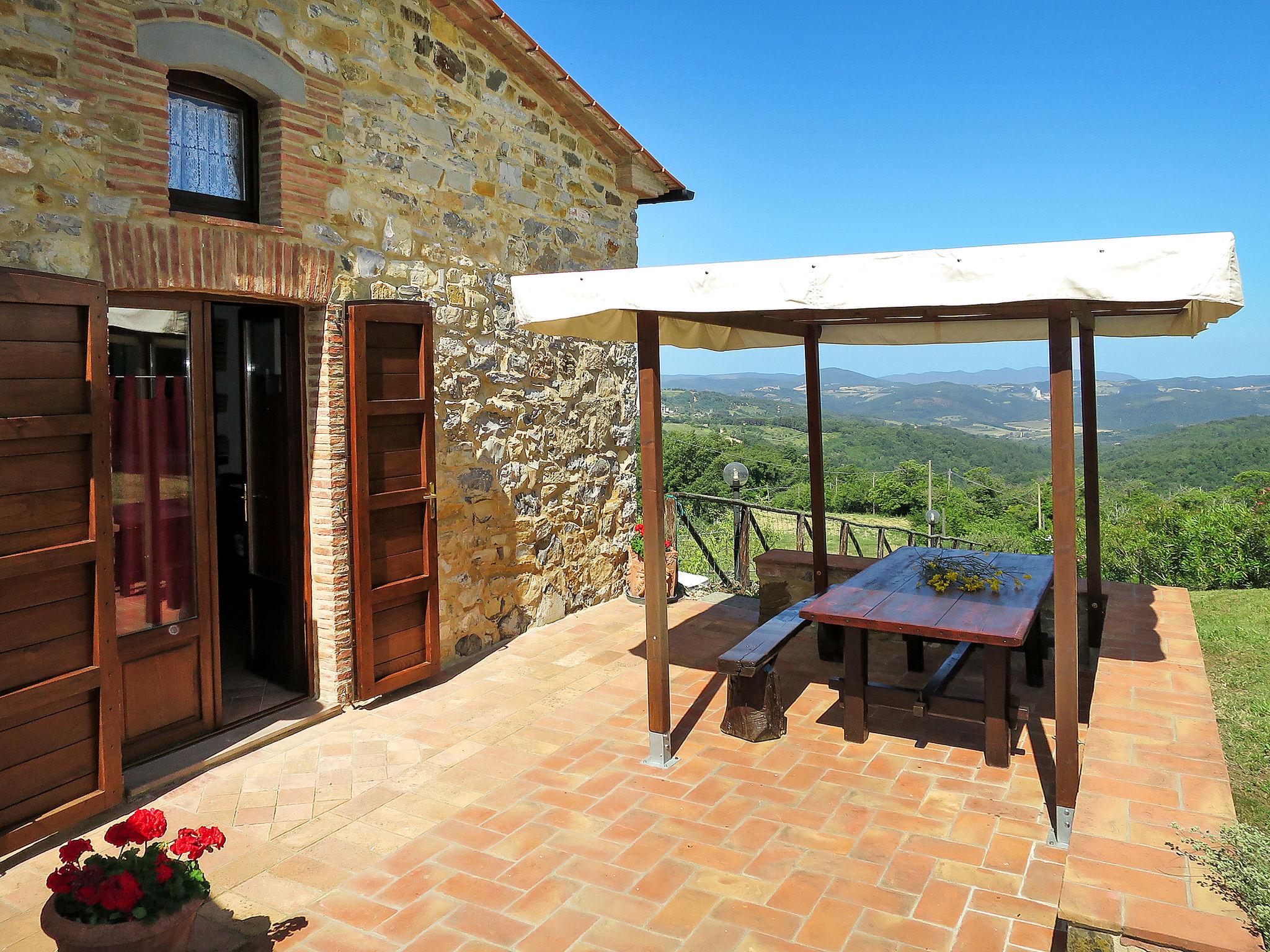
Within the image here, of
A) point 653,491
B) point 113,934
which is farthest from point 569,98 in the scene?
point 113,934

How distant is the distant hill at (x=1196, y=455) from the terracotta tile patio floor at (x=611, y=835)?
30115 millimetres

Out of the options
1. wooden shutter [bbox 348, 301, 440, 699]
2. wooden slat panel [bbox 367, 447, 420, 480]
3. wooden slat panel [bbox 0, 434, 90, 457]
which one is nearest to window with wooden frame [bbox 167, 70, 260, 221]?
wooden shutter [bbox 348, 301, 440, 699]

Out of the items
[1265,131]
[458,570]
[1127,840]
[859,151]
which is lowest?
[1127,840]

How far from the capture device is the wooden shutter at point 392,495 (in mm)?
4922

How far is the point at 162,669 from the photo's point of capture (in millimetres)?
4336

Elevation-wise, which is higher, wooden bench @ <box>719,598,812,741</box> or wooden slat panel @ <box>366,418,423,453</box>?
wooden slat panel @ <box>366,418,423,453</box>

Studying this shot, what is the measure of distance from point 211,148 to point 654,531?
10.0 ft

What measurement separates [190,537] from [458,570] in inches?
73.1

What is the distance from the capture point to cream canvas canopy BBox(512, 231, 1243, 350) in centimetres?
282

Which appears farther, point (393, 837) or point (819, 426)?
point (819, 426)

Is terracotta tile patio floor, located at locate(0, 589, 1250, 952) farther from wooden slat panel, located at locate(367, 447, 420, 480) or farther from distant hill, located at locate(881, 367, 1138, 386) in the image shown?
distant hill, located at locate(881, 367, 1138, 386)

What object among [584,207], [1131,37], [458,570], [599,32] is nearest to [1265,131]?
[1131,37]

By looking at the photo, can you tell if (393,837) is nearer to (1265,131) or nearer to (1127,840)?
(1127,840)

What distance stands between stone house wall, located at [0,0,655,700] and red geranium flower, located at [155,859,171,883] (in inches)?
93.3
